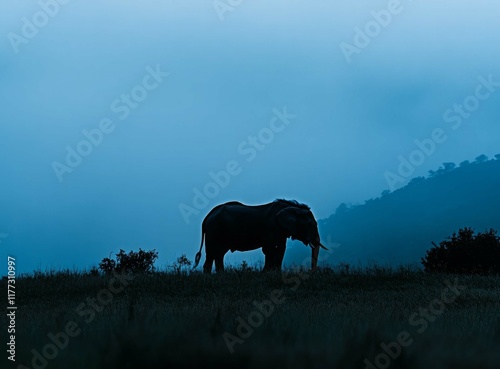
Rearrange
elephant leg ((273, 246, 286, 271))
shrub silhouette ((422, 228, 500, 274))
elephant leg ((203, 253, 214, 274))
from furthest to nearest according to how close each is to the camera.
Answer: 1. shrub silhouette ((422, 228, 500, 274))
2. elephant leg ((203, 253, 214, 274))
3. elephant leg ((273, 246, 286, 271))

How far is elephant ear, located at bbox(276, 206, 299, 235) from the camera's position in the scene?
18.8 m

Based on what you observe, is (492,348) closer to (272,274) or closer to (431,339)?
(431,339)

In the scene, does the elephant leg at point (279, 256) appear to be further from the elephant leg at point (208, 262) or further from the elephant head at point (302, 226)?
the elephant leg at point (208, 262)

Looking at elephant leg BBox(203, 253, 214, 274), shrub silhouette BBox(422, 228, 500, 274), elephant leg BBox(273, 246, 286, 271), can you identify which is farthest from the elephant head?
shrub silhouette BBox(422, 228, 500, 274)

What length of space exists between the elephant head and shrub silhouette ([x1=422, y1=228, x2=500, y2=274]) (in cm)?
527

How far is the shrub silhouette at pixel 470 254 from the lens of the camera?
72.5ft

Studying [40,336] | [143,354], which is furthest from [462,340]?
[40,336]

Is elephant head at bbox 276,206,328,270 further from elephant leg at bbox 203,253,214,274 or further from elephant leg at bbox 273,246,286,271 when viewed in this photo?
elephant leg at bbox 203,253,214,274

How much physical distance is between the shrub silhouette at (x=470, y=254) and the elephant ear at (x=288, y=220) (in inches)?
258

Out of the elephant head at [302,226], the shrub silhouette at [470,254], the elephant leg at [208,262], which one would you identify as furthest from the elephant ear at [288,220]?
the shrub silhouette at [470,254]

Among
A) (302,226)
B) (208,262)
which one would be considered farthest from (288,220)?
(208,262)

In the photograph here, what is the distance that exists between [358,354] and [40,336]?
2.74 metres

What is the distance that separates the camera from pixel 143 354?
197 inches

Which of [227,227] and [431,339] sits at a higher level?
[227,227]
